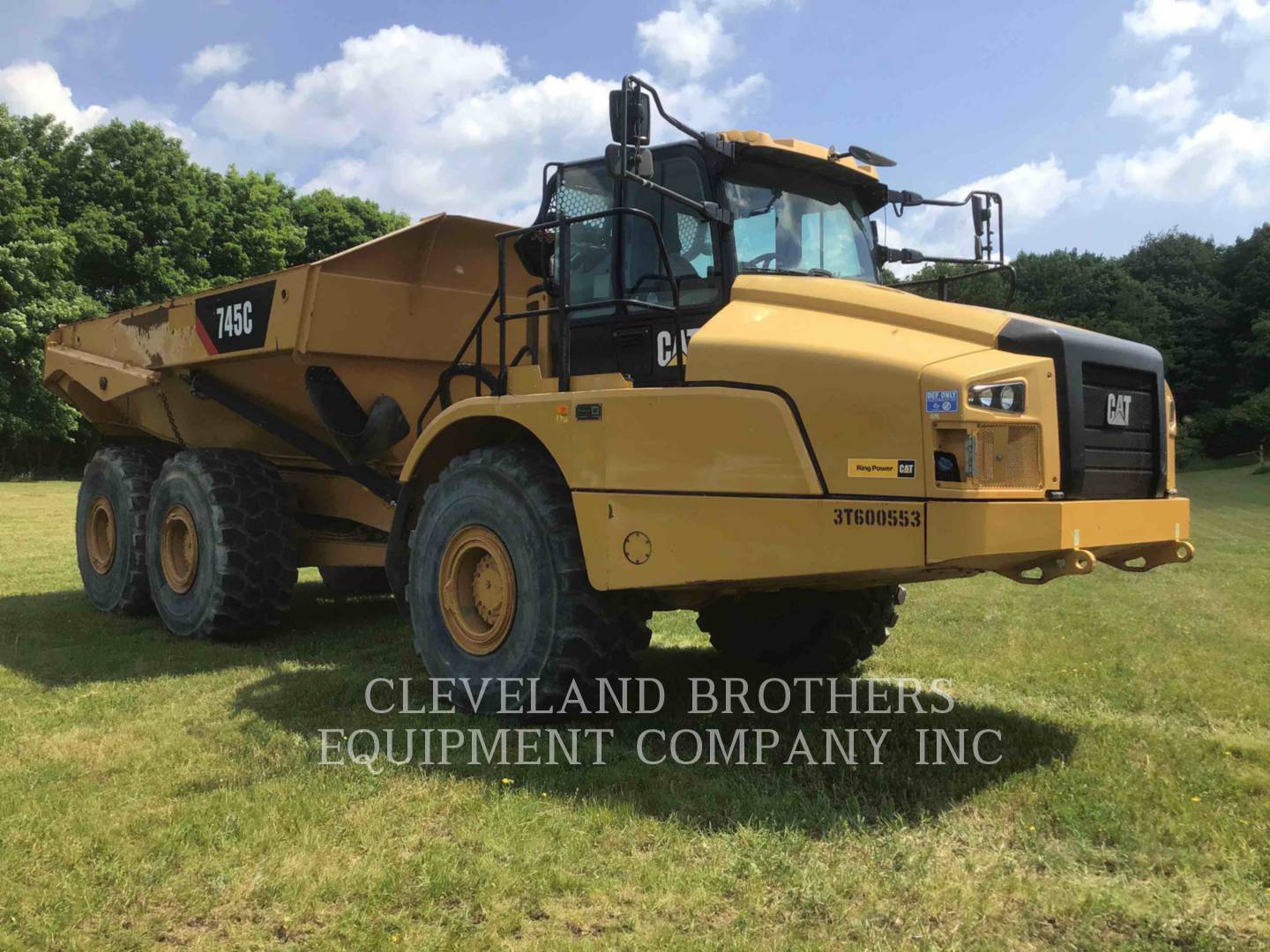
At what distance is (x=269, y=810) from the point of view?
12.5 feet

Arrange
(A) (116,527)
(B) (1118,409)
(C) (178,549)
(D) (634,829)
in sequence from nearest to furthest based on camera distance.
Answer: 1. (D) (634,829)
2. (B) (1118,409)
3. (C) (178,549)
4. (A) (116,527)

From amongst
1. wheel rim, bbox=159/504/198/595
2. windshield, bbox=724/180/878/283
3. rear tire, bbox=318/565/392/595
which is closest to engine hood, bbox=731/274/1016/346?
windshield, bbox=724/180/878/283

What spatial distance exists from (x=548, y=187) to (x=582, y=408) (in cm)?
153

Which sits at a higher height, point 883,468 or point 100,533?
point 883,468

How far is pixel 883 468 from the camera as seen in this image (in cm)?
390

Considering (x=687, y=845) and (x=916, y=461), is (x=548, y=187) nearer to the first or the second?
(x=916, y=461)

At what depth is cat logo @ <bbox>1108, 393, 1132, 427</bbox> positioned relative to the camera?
4.32m

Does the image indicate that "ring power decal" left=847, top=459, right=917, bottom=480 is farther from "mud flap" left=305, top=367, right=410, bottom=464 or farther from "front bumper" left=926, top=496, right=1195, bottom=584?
"mud flap" left=305, top=367, right=410, bottom=464

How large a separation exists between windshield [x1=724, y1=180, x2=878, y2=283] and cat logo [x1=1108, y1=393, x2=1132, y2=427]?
1483mm

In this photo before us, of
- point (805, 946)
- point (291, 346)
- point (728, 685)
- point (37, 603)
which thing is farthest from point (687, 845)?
point (37, 603)

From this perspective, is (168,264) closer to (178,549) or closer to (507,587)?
(178,549)

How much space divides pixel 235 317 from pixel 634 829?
5.20 metres

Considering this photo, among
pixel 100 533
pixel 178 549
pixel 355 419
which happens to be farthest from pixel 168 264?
pixel 355 419

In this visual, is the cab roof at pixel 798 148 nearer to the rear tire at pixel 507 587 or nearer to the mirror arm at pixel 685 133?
the mirror arm at pixel 685 133
